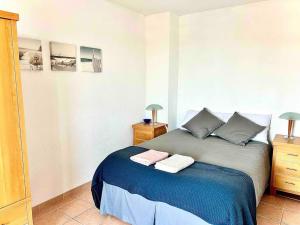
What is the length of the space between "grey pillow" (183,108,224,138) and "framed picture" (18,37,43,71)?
7.05 feet

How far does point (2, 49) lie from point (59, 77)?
1.07m

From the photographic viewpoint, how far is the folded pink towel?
2244 millimetres

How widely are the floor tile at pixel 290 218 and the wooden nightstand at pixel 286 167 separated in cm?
32

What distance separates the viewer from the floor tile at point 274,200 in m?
2.73

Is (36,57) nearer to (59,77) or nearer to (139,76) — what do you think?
(59,77)

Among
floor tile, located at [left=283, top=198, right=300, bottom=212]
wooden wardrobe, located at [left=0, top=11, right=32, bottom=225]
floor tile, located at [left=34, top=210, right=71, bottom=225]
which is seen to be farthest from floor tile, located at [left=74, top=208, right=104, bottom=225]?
floor tile, located at [left=283, top=198, right=300, bottom=212]

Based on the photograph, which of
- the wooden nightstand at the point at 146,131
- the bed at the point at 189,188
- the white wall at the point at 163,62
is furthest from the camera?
the white wall at the point at 163,62

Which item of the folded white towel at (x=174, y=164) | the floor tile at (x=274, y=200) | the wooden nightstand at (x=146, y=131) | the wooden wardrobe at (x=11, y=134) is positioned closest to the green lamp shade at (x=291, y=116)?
the floor tile at (x=274, y=200)

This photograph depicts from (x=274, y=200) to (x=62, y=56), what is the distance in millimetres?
3080

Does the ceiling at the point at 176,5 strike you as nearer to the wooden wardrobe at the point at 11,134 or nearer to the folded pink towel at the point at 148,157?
the wooden wardrobe at the point at 11,134

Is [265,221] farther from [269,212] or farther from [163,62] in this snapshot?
[163,62]

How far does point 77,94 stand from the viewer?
9.51ft

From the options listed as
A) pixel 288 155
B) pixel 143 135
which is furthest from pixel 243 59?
pixel 143 135

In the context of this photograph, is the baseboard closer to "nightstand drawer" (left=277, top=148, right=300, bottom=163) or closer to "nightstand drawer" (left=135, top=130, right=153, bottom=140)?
"nightstand drawer" (left=135, top=130, right=153, bottom=140)
